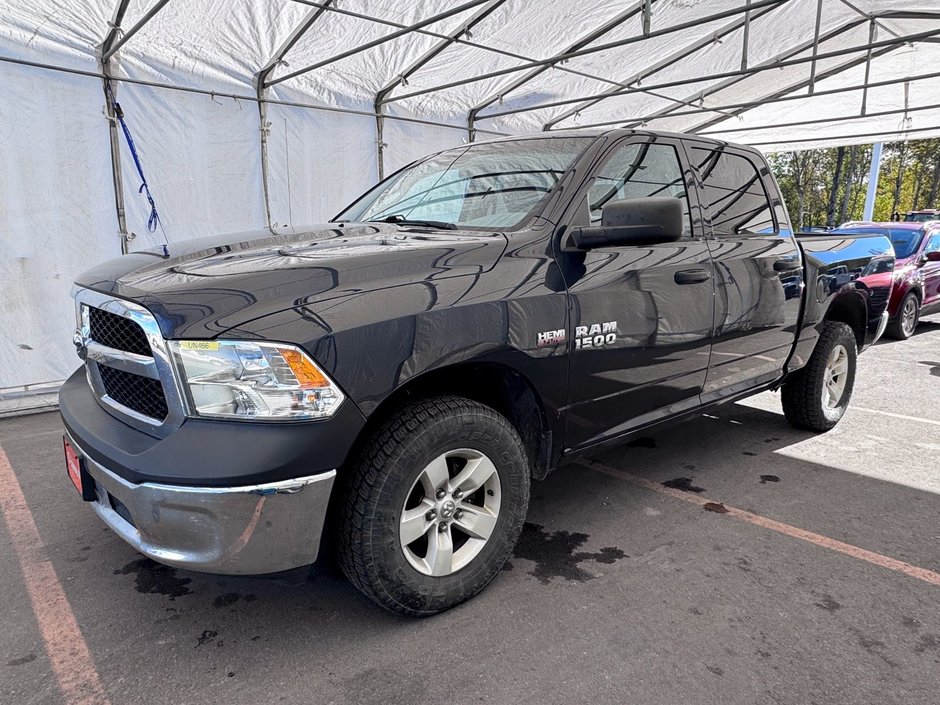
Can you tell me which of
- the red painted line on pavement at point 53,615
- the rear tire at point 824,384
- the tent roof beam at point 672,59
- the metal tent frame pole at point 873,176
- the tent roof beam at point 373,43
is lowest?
the red painted line on pavement at point 53,615

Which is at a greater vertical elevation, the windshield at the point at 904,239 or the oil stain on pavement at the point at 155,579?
the windshield at the point at 904,239

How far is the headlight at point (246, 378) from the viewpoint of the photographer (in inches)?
71.2

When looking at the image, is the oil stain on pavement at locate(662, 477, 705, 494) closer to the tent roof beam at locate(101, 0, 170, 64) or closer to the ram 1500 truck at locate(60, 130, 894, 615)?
the ram 1500 truck at locate(60, 130, 894, 615)

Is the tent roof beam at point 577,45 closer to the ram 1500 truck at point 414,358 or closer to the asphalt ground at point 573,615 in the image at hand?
the ram 1500 truck at point 414,358

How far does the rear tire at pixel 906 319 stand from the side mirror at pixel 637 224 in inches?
296

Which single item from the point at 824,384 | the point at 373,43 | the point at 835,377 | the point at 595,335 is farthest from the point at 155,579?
the point at 373,43

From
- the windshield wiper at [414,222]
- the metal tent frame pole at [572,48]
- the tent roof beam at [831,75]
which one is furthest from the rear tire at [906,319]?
the windshield wiper at [414,222]

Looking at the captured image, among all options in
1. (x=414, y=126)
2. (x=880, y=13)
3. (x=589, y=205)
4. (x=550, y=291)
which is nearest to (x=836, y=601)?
(x=550, y=291)

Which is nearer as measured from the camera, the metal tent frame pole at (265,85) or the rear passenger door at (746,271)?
the rear passenger door at (746,271)

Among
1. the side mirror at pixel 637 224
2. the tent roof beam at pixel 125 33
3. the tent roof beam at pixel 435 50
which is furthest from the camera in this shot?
the tent roof beam at pixel 435 50

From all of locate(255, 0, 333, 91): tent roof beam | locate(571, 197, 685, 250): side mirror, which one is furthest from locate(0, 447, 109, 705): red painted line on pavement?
locate(255, 0, 333, 91): tent roof beam

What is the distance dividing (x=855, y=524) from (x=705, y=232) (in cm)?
161

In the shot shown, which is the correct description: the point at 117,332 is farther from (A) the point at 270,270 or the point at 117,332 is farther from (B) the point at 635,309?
(B) the point at 635,309

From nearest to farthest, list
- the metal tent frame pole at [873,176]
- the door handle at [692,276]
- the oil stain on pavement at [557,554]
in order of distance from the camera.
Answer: the oil stain on pavement at [557,554] → the door handle at [692,276] → the metal tent frame pole at [873,176]
